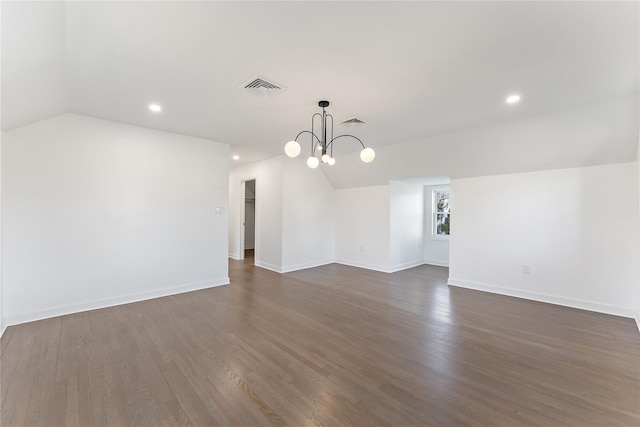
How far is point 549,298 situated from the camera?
13.1 feet

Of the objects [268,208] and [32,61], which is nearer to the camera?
[32,61]

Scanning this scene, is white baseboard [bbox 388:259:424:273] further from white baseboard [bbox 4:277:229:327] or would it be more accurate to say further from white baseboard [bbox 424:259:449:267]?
white baseboard [bbox 4:277:229:327]

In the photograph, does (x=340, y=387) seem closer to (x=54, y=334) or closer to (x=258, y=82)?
(x=258, y=82)

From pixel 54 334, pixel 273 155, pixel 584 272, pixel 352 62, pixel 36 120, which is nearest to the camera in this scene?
pixel 352 62

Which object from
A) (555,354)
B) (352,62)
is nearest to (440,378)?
(555,354)

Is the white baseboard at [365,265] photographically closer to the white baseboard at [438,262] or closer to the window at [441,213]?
the white baseboard at [438,262]

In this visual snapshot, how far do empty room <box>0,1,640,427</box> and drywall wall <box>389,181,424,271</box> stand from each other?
604 millimetres

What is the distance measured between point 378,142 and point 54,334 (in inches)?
202

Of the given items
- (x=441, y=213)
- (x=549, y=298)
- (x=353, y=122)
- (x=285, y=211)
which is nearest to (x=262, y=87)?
(x=353, y=122)

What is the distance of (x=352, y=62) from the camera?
7.42 feet

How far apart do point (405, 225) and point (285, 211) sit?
9.56 feet

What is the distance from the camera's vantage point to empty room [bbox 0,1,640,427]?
1808 millimetres

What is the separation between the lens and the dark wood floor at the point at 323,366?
1.78 meters

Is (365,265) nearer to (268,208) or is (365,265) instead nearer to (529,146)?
(268,208)
